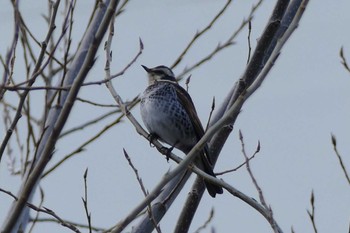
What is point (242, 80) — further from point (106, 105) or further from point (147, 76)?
point (147, 76)

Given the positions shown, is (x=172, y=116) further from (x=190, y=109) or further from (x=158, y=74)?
(x=158, y=74)

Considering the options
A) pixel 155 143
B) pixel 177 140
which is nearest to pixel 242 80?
pixel 155 143

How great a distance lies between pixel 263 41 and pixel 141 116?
2235 millimetres

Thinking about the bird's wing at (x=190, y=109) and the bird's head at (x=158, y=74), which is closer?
the bird's wing at (x=190, y=109)

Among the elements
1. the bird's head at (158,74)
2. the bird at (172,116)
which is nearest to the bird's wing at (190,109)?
the bird at (172,116)

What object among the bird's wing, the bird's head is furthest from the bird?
the bird's head

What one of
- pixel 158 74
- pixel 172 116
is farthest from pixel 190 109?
pixel 158 74

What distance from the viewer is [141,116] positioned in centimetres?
648

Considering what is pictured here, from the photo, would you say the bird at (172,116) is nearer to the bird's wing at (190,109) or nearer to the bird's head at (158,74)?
the bird's wing at (190,109)

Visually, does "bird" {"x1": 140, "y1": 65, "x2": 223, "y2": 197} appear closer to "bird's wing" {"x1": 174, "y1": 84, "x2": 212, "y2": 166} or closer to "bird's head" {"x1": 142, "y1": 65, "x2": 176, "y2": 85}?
"bird's wing" {"x1": 174, "y1": 84, "x2": 212, "y2": 166}

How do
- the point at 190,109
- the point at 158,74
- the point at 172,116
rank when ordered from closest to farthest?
the point at 172,116
the point at 190,109
the point at 158,74

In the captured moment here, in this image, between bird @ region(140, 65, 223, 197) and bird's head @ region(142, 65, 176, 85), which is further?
bird's head @ region(142, 65, 176, 85)

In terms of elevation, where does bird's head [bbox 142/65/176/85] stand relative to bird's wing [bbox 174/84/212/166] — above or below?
above

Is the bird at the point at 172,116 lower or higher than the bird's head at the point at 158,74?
lower
